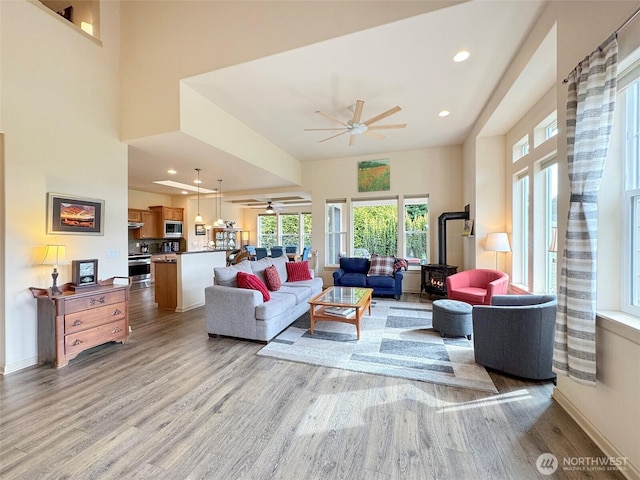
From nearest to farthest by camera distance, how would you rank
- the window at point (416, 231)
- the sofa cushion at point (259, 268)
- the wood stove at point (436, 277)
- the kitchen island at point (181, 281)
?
the sofa cushion at point (259, 268) < the kitchen island at point (181, 281) < the wood stove at point (436, 277) < the window at point (416, 231)

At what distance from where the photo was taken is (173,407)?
212cm

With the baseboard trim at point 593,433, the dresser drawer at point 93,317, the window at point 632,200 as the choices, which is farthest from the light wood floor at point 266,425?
the window at point 632,200

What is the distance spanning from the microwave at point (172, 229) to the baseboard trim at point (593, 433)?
9373mm

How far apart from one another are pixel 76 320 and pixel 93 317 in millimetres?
177

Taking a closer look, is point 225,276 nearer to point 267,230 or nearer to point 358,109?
point 358,109

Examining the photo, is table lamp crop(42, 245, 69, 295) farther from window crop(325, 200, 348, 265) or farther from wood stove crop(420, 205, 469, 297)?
wood stove crop(420, 205, 469, 297)

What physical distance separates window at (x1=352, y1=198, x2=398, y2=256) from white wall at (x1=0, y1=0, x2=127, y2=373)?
203 inches

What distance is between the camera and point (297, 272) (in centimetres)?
536

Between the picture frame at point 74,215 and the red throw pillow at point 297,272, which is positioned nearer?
the picture frame at point 74,215

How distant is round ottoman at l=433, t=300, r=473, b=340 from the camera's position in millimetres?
3396

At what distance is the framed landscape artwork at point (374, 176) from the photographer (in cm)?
652

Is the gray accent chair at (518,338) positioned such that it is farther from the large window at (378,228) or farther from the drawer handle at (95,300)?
the drawer handle at (95,300)

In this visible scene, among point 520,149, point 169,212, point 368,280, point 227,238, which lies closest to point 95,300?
point 368,280

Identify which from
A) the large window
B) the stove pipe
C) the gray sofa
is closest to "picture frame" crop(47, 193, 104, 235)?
the gray sofa
